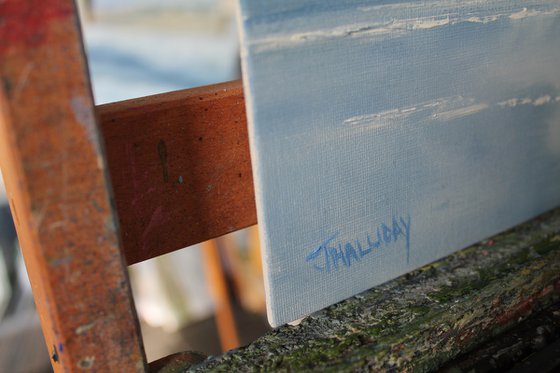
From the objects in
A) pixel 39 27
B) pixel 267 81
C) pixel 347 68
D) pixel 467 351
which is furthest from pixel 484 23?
pixel 39 27

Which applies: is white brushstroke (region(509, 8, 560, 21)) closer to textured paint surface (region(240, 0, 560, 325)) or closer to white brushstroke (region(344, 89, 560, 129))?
textured paint surface (region(240, 0, 560, 325))

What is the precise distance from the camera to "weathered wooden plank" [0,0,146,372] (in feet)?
2.11

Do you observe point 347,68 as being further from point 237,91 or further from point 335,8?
point 237,91

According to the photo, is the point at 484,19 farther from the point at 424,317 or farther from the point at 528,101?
the point at 424,317

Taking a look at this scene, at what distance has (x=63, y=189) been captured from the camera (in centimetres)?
70

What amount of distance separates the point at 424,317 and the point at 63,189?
0.71m

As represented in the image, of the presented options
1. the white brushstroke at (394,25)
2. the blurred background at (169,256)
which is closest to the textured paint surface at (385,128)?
the white brushstroke at (394,25)

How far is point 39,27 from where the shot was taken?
25.1 inches

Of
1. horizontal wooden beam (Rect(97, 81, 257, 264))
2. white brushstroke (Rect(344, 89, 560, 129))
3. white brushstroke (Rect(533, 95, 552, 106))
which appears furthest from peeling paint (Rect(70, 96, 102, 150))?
white brushstroke (Rect(533, 95, 552, 106))

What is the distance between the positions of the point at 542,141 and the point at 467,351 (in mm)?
580

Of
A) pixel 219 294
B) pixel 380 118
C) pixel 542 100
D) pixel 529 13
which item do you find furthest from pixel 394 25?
pixel 219 294

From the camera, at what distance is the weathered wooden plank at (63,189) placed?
643mm

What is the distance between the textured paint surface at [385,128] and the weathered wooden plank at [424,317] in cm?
4

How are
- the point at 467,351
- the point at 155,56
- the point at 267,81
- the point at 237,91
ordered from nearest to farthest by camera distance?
1. the point at 267,81
2. the point at 237,91
3. the point at 467,351
4. the point at 155,56
